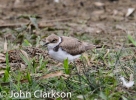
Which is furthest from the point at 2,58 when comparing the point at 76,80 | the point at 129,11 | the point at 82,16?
the point at 129,11

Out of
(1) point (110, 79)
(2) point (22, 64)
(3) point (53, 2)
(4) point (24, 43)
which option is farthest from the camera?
(3) point (53, 2)

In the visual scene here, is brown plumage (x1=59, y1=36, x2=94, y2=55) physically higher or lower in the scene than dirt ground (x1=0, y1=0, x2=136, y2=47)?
Answer: lower

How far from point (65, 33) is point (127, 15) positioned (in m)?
2.23

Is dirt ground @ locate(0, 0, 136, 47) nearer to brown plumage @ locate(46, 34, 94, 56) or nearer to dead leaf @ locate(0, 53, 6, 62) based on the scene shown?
brown plumage @ locate(46, 34, 94, 56)

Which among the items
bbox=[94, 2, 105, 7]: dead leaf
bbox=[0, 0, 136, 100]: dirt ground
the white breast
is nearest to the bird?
the white breast

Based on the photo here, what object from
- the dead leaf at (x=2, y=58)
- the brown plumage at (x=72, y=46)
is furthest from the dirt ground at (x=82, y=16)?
the dead leaf at (x=2, y=58)

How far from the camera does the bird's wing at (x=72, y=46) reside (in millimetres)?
6871

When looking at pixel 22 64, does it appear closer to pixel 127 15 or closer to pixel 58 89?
pixel 58 89

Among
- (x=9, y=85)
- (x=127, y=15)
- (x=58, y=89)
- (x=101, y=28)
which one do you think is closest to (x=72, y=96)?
(x=58, y=89)

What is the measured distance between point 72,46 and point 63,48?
202 millimetres

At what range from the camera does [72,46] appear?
22.9ft

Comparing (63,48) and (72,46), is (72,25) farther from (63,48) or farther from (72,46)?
(63,48)

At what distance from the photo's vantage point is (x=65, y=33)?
9.87 meters

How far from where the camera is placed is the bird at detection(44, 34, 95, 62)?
22.0 feet
